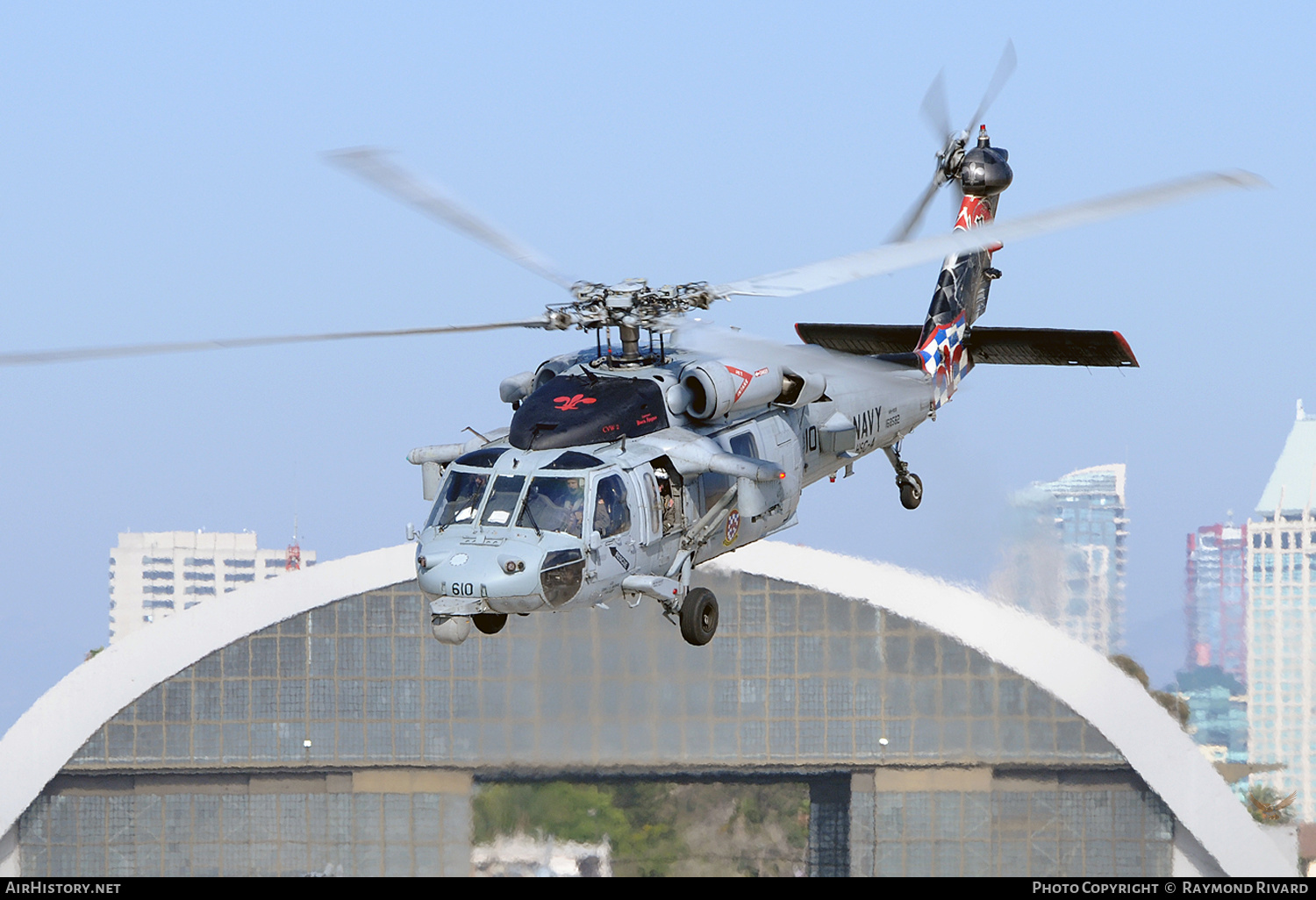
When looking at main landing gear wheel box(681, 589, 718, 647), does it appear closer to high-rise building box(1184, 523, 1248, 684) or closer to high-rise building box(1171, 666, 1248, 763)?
high-rise building box(1171, 666, 1248, 763)

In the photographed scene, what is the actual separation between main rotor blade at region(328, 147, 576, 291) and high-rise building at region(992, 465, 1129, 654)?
26.8m

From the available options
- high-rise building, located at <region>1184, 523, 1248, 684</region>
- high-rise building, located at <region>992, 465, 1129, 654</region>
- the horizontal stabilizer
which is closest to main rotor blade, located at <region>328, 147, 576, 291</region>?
the horizontal stabilizer

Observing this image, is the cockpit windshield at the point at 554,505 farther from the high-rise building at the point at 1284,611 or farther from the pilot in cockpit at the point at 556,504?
the high-rise building at the point at 1284,611

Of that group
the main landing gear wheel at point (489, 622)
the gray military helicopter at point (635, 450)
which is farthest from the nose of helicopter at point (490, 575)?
the main landing gear wheel at point (489, 622)

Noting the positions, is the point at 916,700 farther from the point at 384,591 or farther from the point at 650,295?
the point at 650,295

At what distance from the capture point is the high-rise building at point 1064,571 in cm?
4850

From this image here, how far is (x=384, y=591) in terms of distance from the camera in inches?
2121

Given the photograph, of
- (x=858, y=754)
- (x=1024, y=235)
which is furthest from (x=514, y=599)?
(x=858, y=754)

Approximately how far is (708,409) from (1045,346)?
28.3 ft

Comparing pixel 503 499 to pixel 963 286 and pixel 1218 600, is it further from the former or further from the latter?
pixel 1218 600

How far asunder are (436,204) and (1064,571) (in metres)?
32.3

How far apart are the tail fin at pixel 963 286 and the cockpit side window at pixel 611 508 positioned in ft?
29.9

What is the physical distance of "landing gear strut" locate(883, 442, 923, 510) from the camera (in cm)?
2995
